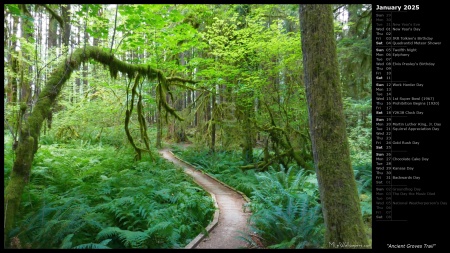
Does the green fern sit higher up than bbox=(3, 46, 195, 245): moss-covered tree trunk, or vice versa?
bbox=(3, 46, 195, 245): moss-covered tree trunk

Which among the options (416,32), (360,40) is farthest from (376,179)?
(360,40)

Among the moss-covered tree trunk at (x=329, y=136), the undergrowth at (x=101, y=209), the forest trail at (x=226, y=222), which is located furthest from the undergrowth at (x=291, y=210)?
the undergrowth at (x=101, y=209)

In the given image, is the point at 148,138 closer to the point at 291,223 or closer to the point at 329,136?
the point at 291,223

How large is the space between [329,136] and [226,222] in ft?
12.9

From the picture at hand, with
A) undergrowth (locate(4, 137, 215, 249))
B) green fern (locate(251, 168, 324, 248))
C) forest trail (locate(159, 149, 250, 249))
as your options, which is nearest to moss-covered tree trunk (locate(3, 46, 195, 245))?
undergrowth (locate(4, 137, 215, 249))

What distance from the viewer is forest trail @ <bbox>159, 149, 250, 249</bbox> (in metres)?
5.20

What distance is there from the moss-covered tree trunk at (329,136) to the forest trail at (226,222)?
2207 mm

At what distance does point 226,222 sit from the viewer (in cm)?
636

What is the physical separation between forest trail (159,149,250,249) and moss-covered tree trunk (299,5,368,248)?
2.21m

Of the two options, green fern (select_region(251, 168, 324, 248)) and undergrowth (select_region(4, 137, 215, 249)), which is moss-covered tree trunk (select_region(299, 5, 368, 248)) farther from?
undergrowth (select_region(4, 137, 215, 249))

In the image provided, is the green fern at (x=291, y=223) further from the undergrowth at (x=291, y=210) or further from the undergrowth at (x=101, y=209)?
the undergrowth at (x=101, y=209)

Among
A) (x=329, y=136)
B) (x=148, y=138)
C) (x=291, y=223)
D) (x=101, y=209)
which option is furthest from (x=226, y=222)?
(x=148, y=138)

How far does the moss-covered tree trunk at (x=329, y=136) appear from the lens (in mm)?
3506

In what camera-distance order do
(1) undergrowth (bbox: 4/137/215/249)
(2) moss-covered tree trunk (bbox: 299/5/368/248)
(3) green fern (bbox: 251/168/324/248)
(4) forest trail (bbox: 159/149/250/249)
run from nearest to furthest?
(2) moss-covered tree trunk (bbox: 299/5/368/248) → (1) undergrowth (bbox: 4/137/215/249) → (3) green fern (bbox: 251/168/324/248) → (4) forest trail (bbox: 159/149/250/249)
